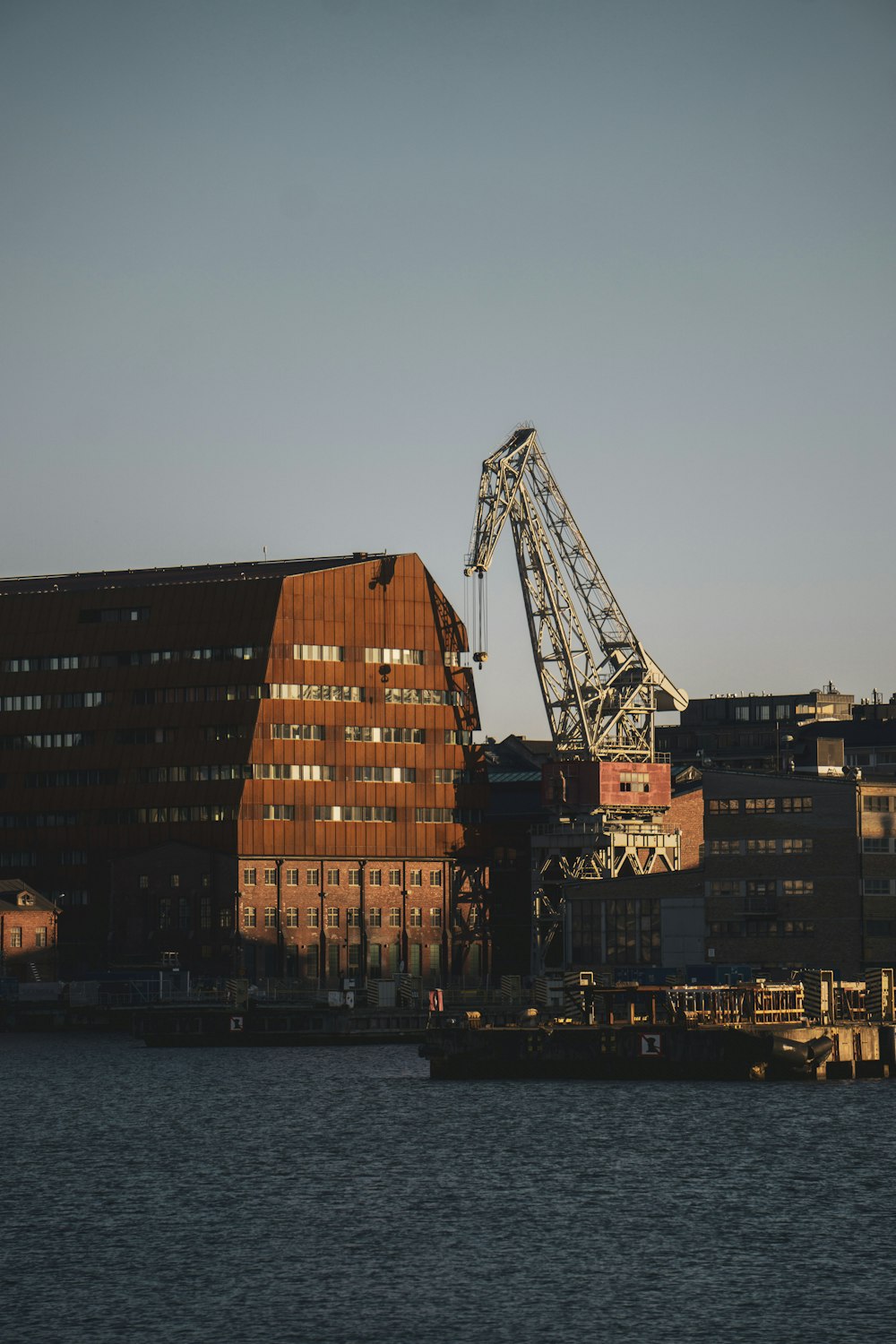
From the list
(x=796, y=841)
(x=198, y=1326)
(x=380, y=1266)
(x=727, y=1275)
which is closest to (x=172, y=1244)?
(x=380, y=1266)

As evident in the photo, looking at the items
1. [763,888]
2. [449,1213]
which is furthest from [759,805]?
[449,1213]

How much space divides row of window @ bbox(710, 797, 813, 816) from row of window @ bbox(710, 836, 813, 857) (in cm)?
232

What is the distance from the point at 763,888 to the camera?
19125 centimetres

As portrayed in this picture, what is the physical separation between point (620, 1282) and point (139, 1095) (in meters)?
67.7

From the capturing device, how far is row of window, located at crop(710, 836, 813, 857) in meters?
189

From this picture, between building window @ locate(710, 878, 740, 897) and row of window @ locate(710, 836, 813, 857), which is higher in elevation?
row of window @ locate(710, 836, 813, 857)

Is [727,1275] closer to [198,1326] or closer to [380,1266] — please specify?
[380,1266]

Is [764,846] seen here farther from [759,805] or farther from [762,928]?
[762,928]

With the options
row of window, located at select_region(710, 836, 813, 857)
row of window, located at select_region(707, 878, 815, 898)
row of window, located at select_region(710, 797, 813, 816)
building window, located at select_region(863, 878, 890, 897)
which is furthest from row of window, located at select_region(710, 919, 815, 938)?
row of window, located at select_region(710, 797, 813, 816)

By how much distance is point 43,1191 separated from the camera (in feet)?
314

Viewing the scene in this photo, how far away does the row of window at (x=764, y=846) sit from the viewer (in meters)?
189

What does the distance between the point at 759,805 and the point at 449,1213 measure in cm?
10613

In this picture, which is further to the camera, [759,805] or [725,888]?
[725,888]

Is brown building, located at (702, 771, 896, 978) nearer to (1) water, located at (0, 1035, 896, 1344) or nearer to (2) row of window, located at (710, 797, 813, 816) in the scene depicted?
(2) row of window, located at (710, 797, 813, 816)
